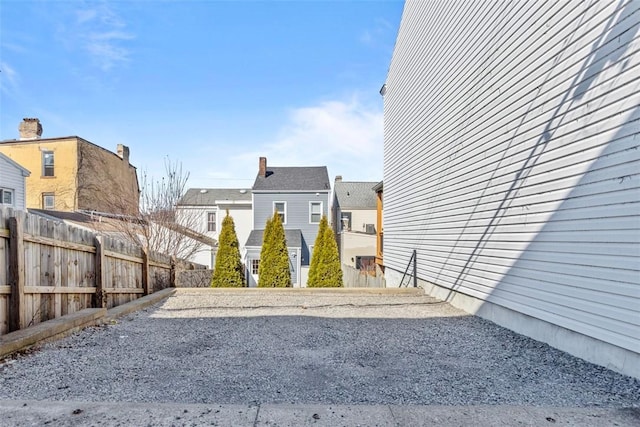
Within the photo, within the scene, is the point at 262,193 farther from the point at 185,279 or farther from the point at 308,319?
the point at 308,319

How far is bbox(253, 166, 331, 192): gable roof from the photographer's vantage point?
58.2 feet

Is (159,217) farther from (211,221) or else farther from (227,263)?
(211,221)

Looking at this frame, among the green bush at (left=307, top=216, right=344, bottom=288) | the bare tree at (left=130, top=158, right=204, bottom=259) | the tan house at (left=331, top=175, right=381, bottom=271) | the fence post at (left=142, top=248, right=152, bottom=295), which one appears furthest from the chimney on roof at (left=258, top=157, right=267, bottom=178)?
the fence post at (left=142, top=248, right=152, bottom=295)

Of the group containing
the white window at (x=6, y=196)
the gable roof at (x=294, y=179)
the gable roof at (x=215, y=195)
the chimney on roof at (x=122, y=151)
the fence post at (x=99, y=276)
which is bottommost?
the fence post at (x=99, y=276)

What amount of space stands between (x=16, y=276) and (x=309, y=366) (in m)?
3.02

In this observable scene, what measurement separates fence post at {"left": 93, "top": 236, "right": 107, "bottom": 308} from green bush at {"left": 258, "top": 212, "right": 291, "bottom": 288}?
7.42 m

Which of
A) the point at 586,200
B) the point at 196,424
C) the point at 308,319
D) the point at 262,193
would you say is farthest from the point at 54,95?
the point at 586,200

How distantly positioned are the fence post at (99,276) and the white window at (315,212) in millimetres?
13096

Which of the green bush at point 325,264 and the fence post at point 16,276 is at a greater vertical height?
the fence post at point 16,276

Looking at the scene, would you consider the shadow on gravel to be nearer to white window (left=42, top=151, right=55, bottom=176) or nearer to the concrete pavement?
the concrete pavement

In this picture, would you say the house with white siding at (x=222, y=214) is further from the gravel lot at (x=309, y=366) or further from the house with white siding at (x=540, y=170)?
the gravel lot at (x=309, y=366)

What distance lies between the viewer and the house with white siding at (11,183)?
43.0ft

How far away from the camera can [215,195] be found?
2148cm

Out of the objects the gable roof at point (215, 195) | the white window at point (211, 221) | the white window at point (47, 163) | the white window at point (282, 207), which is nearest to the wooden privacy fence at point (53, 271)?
the white window at point (282, 207)
